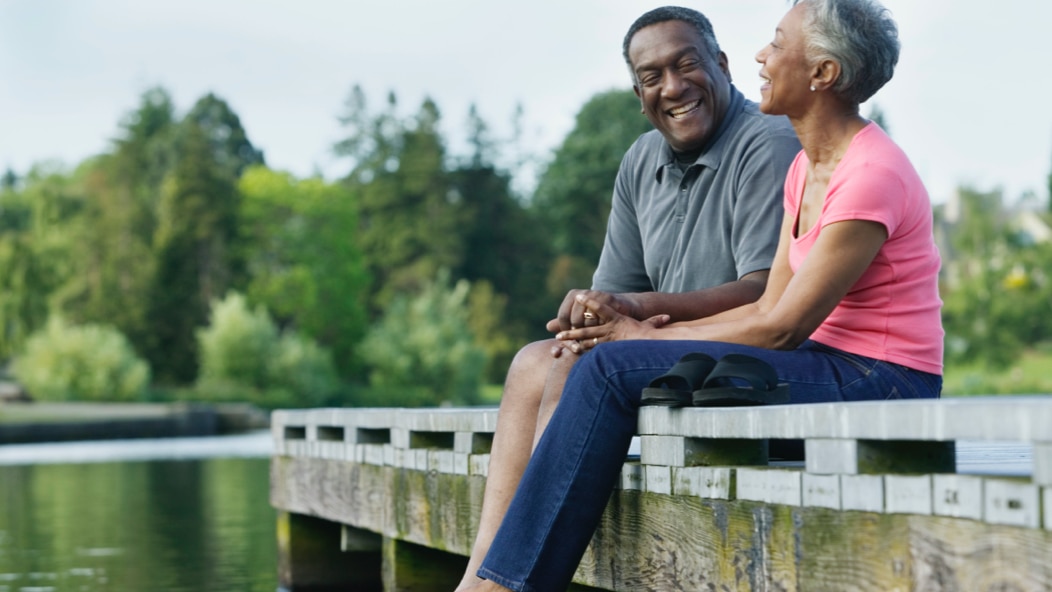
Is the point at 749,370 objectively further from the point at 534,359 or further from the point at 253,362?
the point at 253,362

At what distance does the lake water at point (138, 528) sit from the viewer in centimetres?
855

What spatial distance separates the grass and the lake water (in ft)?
105

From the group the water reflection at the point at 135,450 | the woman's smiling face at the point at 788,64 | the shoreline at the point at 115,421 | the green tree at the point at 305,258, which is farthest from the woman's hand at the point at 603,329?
the green tree at the point at 305,258

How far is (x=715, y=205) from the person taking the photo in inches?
178

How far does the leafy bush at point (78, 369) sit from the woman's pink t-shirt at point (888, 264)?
44492 millimetres

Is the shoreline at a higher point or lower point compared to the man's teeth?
lower

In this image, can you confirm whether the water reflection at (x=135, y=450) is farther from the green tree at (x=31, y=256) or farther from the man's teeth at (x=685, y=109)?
the man's teeth at (x=685, y=109)

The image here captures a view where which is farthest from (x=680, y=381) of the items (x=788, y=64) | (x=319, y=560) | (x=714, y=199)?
(x=319, y=560)

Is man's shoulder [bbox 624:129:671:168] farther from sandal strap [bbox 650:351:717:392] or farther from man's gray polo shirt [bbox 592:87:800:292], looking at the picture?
sandal strap [bbox 650:351:717:392]

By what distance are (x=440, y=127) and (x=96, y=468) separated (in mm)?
49624

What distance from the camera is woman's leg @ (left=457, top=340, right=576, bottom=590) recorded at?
12.6 ft

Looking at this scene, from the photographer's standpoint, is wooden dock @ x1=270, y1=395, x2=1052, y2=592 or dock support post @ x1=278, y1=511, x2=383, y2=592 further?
dock support post @ x1=278, y1=511, x2=383, y2=592

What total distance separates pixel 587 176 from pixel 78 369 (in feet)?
85.7

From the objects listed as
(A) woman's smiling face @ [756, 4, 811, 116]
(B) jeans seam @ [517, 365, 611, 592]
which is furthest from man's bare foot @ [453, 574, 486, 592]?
(A) woman's smiling face @ [756, 4, 811, 116]
